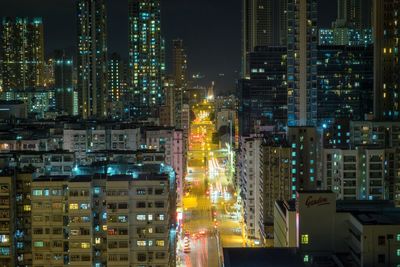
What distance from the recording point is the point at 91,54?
58250 millimetres

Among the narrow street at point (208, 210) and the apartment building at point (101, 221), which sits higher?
the apartment building at point (101, 221)

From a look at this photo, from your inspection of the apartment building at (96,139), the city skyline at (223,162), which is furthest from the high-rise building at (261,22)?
the apartment building at (96,139)

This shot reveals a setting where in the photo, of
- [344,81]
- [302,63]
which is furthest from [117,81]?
[302,63]

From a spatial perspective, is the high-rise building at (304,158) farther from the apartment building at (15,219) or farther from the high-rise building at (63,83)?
the high-rise building at (63,83)

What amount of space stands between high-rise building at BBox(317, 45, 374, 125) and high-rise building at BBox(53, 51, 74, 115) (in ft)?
96.1

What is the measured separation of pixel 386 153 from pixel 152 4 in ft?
139

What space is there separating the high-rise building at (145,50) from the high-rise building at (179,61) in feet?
66.6

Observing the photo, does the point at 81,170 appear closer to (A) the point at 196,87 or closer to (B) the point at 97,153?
(B) the point at 97,153

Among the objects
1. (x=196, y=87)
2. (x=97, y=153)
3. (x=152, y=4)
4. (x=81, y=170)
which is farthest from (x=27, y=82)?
(x=81, y=170)

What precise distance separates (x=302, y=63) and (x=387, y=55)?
387 inches

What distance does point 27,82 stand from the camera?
A: 7656cm

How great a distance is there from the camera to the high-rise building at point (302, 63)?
99.6 ft

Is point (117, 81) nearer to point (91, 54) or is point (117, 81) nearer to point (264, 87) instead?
point (91, 54)

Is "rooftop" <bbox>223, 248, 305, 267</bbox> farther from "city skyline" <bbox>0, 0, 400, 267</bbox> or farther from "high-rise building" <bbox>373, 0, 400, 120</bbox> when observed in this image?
"high-rise building" <bbox>373, 0, 400, 120</bbox>
